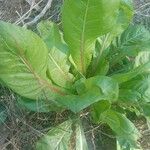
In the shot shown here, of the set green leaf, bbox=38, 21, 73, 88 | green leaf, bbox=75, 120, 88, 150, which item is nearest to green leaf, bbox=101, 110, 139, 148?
green leaf, bbox=75, 120, 88, 150

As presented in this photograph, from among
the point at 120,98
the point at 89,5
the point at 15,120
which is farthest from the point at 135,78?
the point at 15,120

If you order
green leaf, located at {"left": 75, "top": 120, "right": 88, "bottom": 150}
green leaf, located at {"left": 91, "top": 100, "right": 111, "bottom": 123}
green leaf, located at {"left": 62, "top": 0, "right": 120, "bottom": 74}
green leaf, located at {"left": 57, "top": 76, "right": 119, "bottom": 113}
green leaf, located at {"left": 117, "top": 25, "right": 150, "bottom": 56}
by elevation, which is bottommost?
green leaf, located at {"left": 75, "top": 120, "right": 88, "bottom": 150}

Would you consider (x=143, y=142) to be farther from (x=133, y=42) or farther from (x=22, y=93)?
(x=22, y=93)

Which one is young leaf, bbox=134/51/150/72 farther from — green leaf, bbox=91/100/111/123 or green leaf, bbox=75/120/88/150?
green leaf, bbox=75/120/88/150

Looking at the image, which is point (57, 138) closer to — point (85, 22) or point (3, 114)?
Answer: point (3, 114)

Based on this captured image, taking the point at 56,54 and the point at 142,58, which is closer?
the point at 56,54

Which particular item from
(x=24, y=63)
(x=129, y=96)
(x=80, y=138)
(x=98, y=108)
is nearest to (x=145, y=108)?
(x=129, y=96)

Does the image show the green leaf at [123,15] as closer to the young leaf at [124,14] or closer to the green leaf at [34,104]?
the young leaf at [124,14]
